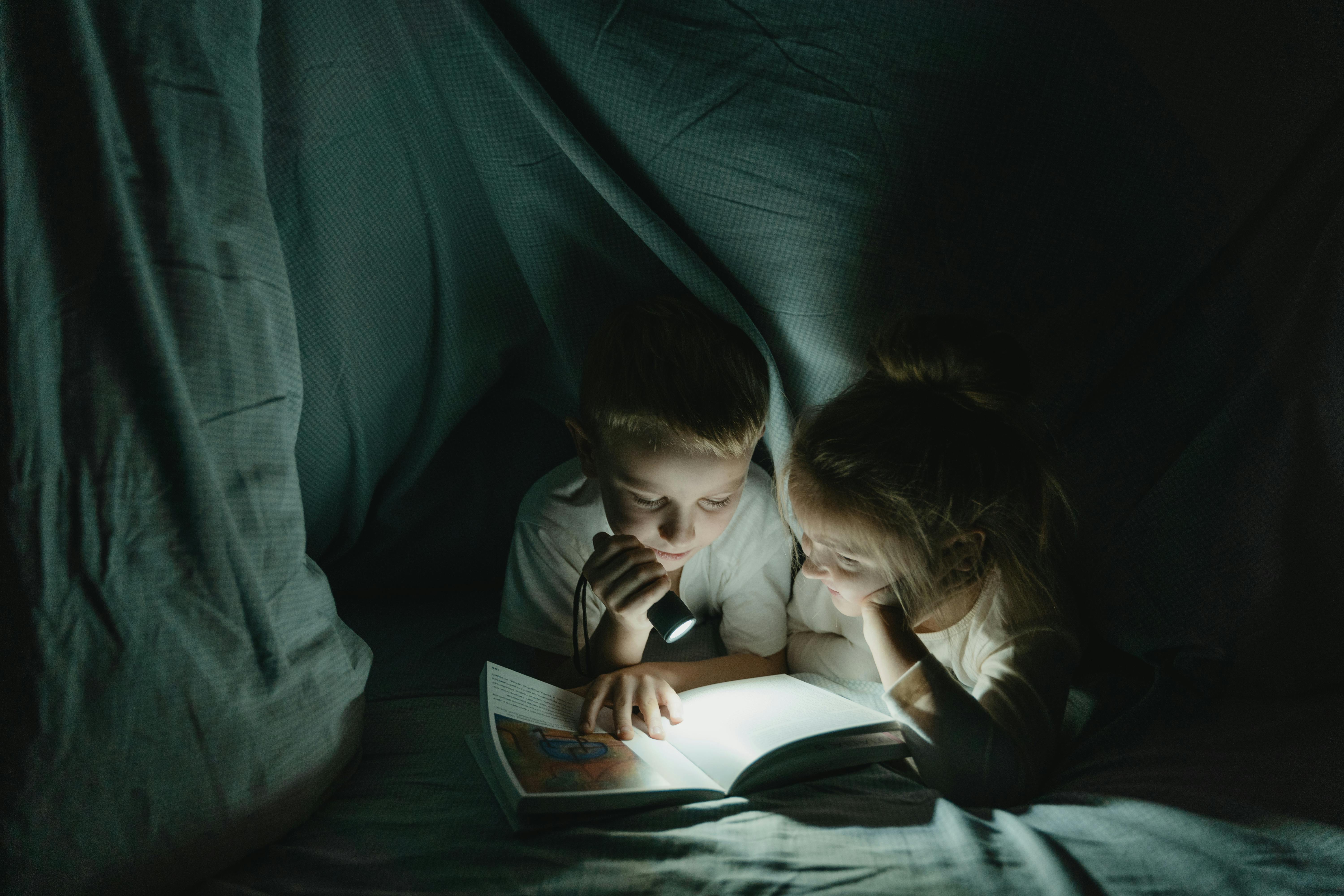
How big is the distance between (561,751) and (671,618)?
18cm

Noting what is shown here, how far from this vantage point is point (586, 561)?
98 cm

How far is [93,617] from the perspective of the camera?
57cm

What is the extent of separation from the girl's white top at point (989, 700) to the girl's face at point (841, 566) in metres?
0.09

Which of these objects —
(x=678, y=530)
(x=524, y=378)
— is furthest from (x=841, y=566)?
(x=524, y=378)

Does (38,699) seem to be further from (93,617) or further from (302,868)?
(302,868)

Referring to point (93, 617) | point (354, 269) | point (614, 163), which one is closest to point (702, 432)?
point (614, 163)

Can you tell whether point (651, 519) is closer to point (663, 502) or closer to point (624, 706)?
point (663, 502)

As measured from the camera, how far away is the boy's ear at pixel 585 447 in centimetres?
Answer: 96

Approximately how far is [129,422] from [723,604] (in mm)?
742

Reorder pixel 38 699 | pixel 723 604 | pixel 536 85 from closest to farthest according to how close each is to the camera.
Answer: pixel 38 699, pixel 536 85, pixel 723 604

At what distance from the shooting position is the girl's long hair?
823 millimetres

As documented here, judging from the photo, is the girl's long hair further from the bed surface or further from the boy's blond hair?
the bed surface

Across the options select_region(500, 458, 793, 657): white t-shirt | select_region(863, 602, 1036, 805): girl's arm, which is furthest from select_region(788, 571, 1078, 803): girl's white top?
select_region(500, 458, 793, 657): white t-shirt

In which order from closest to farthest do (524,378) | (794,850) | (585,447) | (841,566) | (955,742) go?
(794,850)
(955,742)
(841,566)
(585,447)
(524,378)
